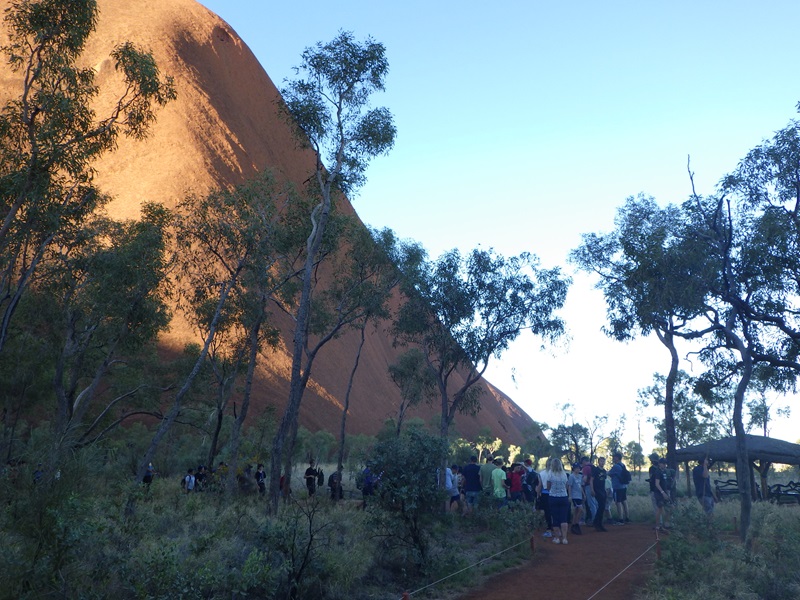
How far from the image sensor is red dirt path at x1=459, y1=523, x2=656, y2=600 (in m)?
9.67

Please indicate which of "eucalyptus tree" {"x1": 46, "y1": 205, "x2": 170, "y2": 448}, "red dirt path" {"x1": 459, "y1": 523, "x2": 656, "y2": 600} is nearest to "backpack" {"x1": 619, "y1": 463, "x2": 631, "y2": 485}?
"red dirt path" {"x1": 459, "y1": 523, "x2": 656, "y2": 600}

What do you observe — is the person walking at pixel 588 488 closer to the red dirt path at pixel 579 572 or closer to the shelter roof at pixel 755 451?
the red dirt path at pixel 579 572

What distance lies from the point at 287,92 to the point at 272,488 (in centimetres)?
1146

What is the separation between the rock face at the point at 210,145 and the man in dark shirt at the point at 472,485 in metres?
31.7

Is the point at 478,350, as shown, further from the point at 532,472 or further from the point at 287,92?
the point at 287,92

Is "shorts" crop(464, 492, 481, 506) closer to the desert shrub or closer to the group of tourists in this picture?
the group of tourists

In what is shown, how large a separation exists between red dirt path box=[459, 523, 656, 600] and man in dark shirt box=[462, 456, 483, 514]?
2586 millimetres

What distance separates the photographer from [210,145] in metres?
62.0

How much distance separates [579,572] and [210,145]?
58188 millimetres

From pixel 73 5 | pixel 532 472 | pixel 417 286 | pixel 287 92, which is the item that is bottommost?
pixel 532 472

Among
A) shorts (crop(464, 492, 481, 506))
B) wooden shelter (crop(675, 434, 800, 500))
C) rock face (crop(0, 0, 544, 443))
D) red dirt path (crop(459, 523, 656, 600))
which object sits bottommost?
red dirt path (crop(459, 523, 656, 600))

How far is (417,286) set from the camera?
86.7ft

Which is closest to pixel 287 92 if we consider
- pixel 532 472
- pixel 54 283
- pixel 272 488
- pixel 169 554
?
pixel 54 283

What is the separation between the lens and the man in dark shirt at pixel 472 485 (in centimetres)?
1744
